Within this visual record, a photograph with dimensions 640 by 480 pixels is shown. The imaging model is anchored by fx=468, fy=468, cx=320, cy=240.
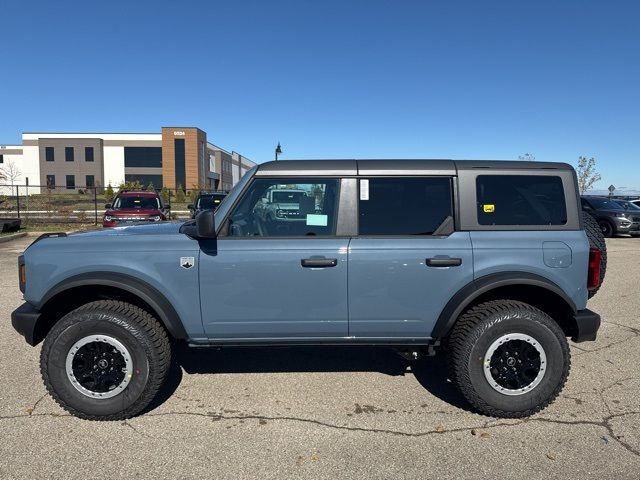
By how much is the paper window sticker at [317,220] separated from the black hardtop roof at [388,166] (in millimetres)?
327

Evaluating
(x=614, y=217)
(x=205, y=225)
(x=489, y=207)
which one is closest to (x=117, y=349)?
(x=205, y=225)

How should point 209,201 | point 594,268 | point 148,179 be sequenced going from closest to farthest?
point 594,268 < point 209,201 < point 148,179

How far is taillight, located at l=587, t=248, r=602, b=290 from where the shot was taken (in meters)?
3.50

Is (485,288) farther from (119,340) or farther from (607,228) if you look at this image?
(607,228)

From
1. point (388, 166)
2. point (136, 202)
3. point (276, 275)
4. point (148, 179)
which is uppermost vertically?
point (148, 179)

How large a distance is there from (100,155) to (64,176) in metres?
6.11

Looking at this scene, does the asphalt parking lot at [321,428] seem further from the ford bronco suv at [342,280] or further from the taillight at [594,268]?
the taillight at [594,268]

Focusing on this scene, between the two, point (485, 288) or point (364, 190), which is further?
point (364, 190)

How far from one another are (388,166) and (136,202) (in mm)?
12820

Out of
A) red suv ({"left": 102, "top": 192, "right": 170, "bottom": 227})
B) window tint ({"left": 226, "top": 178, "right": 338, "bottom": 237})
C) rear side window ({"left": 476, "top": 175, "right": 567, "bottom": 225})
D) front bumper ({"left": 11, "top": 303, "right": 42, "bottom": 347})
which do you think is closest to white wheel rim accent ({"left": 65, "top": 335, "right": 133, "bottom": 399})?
front bumper ({"left": 11, "top": 303, "right": 42, "bottom": 347})

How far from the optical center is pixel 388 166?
11.9 feet

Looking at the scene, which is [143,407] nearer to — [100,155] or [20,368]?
[20,368]

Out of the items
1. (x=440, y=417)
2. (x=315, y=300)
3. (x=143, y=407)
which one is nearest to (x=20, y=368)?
(x=143, y=407)

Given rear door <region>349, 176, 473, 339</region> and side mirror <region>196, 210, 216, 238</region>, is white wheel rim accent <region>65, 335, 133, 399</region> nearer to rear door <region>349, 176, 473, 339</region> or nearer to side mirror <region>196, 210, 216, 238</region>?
side mirror <region>196, 210, 216, 238</region>
